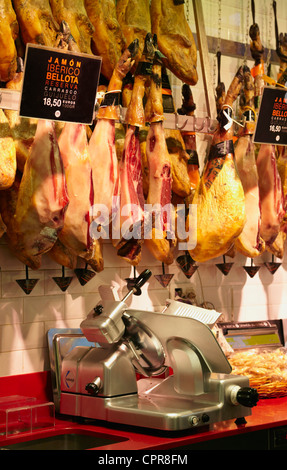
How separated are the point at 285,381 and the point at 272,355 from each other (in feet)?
1.03

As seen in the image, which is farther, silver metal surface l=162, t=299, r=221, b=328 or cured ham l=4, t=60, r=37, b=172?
silver metal surface l=162, t=299, r=221, b=328

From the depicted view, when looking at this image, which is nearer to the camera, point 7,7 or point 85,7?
point 7,7

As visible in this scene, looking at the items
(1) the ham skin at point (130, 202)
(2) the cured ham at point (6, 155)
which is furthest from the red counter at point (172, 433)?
(2) the cured ham at point (6, 155)

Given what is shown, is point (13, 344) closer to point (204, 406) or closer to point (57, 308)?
point (57, 308)

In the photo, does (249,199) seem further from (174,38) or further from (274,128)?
(174,38)

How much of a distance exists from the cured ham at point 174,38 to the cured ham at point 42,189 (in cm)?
120

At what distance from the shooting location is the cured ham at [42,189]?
319 centimetres

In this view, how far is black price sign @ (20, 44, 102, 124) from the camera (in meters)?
3.03

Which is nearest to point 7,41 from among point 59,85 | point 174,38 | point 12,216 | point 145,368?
point 59,85

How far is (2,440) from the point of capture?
3127 mm

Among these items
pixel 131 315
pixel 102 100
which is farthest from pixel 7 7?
pixel 131 315

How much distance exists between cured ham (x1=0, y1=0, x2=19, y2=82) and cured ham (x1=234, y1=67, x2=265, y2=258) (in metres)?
1.59

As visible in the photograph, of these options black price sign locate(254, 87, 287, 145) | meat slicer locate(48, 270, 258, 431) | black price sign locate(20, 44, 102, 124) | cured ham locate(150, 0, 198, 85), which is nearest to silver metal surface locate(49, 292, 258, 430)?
meat slicer locate(48, 270, 258, 431)

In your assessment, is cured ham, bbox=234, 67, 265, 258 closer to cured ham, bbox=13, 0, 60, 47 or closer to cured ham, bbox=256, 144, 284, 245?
cured ham, bbox=256, 144, 284, 245
